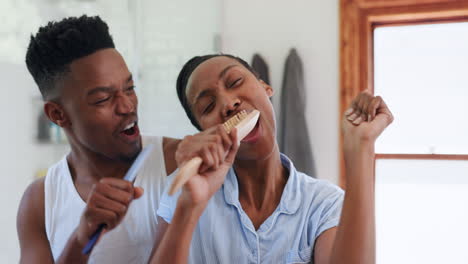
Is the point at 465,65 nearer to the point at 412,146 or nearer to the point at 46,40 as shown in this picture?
the point at 412,146

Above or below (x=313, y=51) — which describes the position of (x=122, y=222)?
below

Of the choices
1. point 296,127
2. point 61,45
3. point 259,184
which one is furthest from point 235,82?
point 296,127

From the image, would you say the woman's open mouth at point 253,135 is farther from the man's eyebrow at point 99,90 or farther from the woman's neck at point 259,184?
the man's eyebrow at point 99,90

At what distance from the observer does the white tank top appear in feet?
2.26

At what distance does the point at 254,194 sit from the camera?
27.3 inches

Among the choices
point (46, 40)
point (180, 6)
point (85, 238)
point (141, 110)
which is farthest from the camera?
point (180, 6)

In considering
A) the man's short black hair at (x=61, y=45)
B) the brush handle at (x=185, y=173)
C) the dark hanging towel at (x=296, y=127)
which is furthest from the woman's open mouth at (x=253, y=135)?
the dark hanging towel at (x=296, y=127)

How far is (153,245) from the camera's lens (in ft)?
2.19

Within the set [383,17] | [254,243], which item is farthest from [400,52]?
[254,243]

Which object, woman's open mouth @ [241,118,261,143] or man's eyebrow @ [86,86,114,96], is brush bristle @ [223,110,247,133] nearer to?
woman's open mouth @ [241,118,261,143]

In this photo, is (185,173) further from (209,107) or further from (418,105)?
(418,105)

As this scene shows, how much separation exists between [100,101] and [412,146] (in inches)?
53.3

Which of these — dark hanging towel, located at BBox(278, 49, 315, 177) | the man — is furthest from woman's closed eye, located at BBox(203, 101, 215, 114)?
dark hanging towel, located at BBox(278, 49, 315, 177)

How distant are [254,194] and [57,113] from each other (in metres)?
0.35
